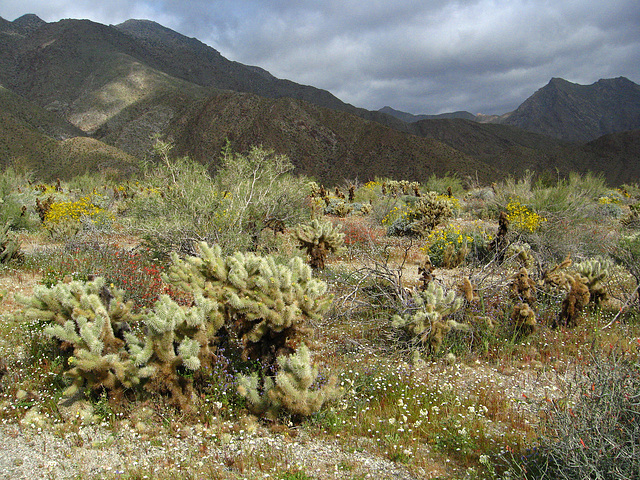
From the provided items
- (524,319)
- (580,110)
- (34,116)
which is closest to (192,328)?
(524,319)

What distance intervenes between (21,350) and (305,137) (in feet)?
172

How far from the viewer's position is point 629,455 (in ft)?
7.85

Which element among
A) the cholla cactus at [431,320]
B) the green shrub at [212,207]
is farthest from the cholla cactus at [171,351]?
the green shrub at [212,207]

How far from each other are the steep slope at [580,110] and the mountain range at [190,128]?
46.1 metres

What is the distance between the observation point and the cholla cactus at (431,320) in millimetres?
4918

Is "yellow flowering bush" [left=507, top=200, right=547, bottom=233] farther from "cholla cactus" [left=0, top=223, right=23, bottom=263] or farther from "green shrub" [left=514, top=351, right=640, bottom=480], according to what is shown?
"cholla cactus" [left=0, top=223, right=23, bottom=263]

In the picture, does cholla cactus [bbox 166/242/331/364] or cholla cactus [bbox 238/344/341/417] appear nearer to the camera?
cholla cactus [bbox 238/344/341/417]

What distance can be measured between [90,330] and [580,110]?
14053cm

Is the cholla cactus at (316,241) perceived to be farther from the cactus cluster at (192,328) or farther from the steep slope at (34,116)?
the steep slope at (34,116)

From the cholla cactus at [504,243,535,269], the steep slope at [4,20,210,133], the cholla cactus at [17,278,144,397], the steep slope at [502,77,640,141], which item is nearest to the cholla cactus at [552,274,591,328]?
the cholla cactus at [504,243,535,269]

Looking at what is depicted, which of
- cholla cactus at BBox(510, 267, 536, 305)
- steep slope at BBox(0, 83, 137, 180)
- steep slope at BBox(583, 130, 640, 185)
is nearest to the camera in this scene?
cholla cactus at BBox(510, 267, 536, 305)

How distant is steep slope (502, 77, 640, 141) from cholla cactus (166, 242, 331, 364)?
12455cm

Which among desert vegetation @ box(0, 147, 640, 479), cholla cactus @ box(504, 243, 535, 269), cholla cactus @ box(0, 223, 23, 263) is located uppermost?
cholla cactus @ box(0, 223, 23, 263)

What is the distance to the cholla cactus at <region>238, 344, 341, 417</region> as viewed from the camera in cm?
355
